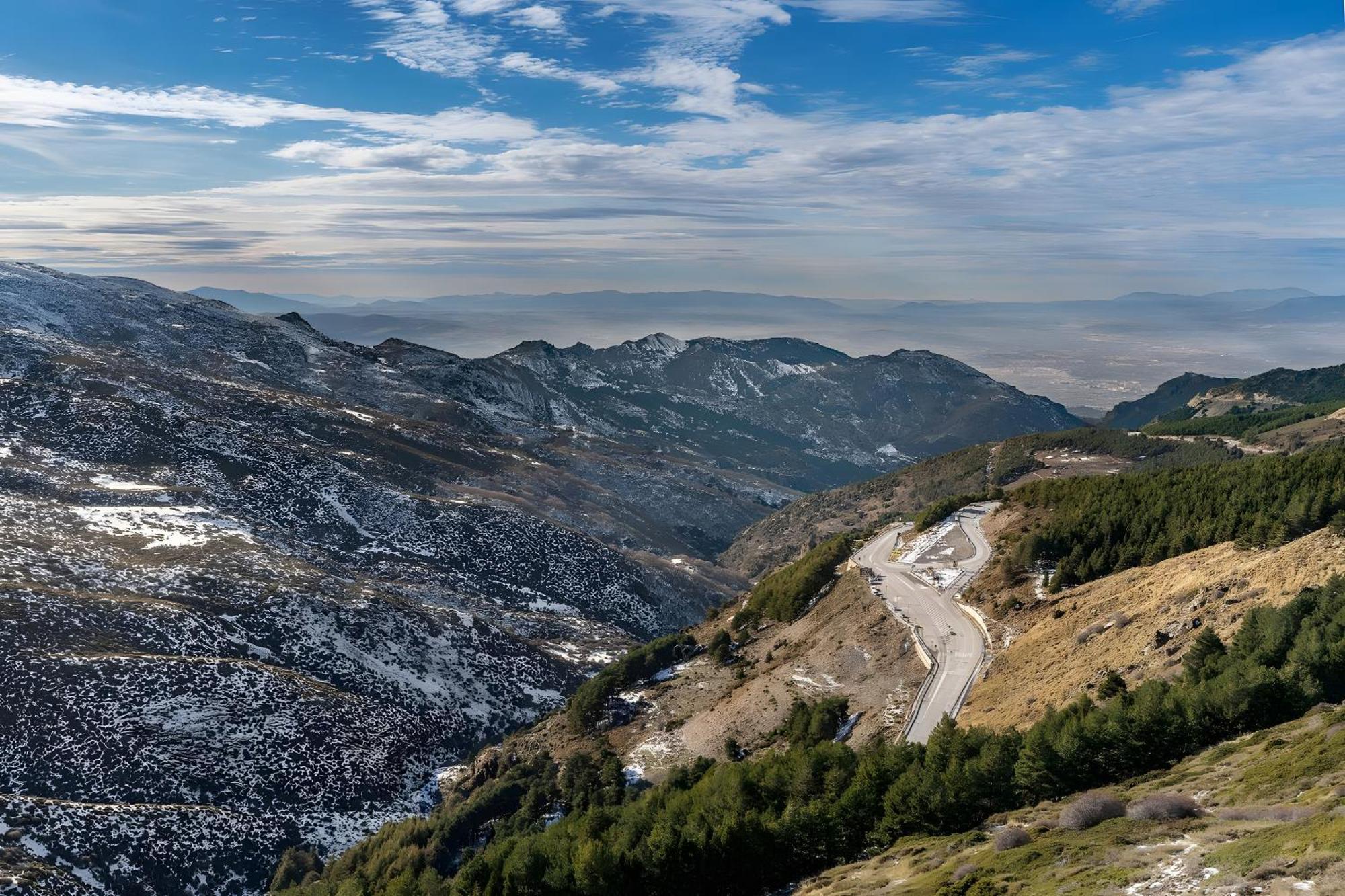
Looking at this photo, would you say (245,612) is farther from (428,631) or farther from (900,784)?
(900,784)

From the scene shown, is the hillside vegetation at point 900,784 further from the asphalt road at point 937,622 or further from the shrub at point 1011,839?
the asphalt road at point 937,622

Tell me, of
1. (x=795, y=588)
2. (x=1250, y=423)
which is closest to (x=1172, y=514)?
(x=795, y=588)

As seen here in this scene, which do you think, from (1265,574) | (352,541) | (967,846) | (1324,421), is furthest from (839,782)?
(1324,421)

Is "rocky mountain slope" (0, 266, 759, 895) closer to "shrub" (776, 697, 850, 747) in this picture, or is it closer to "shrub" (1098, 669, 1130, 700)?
"shrub" (776, 697, 850, 747)

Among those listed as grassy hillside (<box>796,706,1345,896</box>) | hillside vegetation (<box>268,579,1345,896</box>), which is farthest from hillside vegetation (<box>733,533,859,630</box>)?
grassy hillside (<box>796,706,1345,896</box>)

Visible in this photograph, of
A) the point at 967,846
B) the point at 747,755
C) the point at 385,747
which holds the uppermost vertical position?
the point at 967,846

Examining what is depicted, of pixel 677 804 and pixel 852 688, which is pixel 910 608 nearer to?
pixel 852 688
